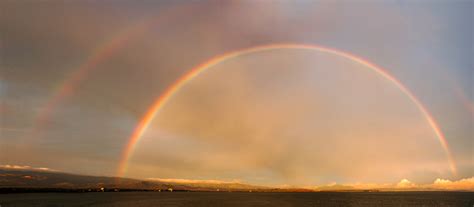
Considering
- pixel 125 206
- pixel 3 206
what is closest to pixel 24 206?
pixel 3 206

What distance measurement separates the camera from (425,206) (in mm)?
152000

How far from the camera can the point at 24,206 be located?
4798 inches

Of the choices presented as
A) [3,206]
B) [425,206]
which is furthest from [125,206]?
[425,206]

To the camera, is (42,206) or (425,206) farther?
(425,206)

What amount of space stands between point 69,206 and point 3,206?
21065 millimetres

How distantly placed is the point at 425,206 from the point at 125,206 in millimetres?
125446

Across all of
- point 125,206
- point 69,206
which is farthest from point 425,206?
point 69,206

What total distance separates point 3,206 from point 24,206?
248 inches

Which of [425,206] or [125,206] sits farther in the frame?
[425,206]

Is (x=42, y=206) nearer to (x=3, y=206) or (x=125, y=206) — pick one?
(x=3, y=206)

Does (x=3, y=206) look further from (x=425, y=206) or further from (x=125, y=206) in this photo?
(x=425, y=206)

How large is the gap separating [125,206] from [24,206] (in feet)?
113

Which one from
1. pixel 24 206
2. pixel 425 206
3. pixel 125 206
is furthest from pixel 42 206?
pixel 425 206

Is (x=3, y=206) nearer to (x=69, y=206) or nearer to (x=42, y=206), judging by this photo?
(x=42, y=206)
